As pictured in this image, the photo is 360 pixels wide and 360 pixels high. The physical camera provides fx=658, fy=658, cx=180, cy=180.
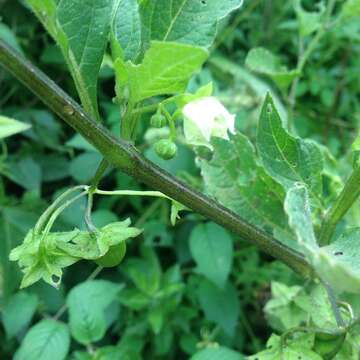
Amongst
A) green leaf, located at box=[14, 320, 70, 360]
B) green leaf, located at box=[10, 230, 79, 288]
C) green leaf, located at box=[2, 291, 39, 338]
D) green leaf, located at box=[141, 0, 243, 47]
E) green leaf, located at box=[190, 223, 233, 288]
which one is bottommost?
green leaf, located at box=[2, 291, 39, 338]

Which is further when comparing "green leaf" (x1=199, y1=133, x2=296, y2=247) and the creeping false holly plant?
"green leaf" (x1=199, y1=133, x2=296, y2=247)

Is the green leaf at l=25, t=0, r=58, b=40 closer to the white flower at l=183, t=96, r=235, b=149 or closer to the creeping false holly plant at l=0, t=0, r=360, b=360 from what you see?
the creeping false holly plant at l=0, t=0, r=360, b=360

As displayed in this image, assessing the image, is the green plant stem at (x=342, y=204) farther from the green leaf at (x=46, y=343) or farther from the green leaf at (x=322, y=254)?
the green leaf at (x=46, y=343)

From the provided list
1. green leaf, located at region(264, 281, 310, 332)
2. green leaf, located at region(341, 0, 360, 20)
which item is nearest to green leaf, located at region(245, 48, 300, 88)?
green leaf, located at region(341, 0, 360, 20)

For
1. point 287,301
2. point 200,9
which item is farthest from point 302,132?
point 200,9

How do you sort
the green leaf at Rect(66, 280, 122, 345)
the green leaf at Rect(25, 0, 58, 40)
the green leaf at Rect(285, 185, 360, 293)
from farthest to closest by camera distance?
the green leaf at Rect(66, 280, 122, 345), the green leaf at Rect(25, 0, 58, 40), the green leaf at Rect(285, 185, 360, 293)

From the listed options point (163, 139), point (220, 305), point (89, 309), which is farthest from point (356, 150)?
point (220, 305)

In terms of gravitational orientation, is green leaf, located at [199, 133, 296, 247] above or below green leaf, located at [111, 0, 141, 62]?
below
